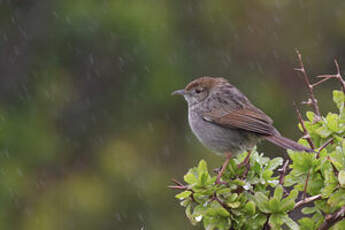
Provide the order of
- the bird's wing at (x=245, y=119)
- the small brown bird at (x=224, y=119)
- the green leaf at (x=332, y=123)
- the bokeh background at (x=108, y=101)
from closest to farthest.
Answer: the green leaf at (x=332, y=123) < the bird's wing at (x=245, y=119) < the small brown bird at (x=224, y=119) < the bokeh background at (x=108, y=101)

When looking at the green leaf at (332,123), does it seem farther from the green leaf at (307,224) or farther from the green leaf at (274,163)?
the green leaf at (307,224)

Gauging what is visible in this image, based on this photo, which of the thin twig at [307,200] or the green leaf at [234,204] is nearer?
the thin twig at [307,200]

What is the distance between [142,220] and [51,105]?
9.15 ft

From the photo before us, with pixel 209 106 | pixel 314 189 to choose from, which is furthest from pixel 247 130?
pixel 314 189

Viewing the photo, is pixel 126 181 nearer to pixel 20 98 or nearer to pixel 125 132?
pixel 125 132

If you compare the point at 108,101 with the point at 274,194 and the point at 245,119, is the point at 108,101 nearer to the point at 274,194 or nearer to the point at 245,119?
the point at 245,119

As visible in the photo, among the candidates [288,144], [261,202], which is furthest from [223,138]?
[261,202]

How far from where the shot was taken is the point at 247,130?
21.2ft

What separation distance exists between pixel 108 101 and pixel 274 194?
9319 millimetres

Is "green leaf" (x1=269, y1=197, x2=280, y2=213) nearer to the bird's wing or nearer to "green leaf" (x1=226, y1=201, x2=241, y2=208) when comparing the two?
"green leaf" (x1=226, y1=201, x2=241, y2=208)

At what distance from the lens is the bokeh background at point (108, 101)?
41.0 feet

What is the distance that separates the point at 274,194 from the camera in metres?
4.11

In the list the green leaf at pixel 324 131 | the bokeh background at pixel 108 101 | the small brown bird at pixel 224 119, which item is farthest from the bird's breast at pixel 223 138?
the bokeh background at pixel 108 101

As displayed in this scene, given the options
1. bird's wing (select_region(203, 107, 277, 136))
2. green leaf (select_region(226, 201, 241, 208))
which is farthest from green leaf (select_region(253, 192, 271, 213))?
bird's wing (select_region(203, 107, 277, 136))
